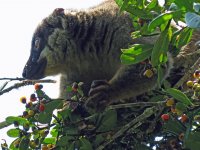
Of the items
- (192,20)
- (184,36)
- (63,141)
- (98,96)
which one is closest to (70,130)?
(63,141)

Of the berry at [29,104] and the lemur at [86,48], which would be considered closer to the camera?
the berry at [29,104]

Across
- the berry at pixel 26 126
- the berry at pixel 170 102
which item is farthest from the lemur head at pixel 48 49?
the berry at pixel 170 102

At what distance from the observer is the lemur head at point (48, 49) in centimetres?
565

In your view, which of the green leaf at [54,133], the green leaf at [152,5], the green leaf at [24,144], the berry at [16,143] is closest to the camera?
the green leaf at [152,5]

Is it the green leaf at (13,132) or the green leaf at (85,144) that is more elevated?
the green leaf at (13,132)

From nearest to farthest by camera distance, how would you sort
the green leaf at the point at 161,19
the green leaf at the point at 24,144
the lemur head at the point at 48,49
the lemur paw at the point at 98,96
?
the green leaf at the point at 161,19 < the green leaf at the point at 24,144 < the lemur paw at the point at 98,96 < the lemur head at the point at 48,49

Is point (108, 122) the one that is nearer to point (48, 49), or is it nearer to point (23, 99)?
point (23, 99)

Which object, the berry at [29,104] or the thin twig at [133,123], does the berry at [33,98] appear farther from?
the thin twig at [133,123]

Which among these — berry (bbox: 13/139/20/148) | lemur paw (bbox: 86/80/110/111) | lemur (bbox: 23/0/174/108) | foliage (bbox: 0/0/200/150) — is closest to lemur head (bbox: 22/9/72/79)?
lemur (bbox: 23/0/174/108)

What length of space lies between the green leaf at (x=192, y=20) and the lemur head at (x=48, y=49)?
3.22 meters

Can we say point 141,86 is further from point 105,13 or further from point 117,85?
point 105,13

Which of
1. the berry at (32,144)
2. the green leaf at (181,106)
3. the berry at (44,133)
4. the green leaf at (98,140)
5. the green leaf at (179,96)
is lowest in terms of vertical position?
the green leaf at (98,140)

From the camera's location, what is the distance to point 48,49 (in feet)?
18.9

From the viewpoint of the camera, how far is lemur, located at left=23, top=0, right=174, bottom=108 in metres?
5.00
